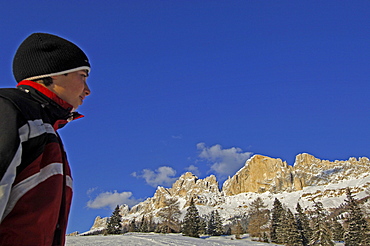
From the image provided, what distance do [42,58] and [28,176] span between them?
694mm

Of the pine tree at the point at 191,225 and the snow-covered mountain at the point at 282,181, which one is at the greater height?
the snow-covered mountain at the point at 282,181

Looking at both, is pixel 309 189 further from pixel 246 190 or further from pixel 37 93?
pixel 37 93

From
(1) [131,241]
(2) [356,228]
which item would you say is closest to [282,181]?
(2) [356,228]

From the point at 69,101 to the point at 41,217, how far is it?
0.71 m

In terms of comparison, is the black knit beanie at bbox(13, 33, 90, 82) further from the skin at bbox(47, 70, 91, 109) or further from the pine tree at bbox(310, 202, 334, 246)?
the pine tree at bbox(310, 202, 334, 246)

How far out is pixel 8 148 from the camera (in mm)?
1135

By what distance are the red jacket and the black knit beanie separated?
6.8 inches

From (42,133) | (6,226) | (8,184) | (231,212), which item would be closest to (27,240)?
(6,226)

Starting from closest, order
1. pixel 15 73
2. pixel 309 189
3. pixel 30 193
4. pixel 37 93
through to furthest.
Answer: pixel 30 193 < pixel 37 93 < pixel 15 73 < pixel 309 189

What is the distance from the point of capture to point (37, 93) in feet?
4.96

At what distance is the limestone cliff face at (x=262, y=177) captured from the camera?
580ft

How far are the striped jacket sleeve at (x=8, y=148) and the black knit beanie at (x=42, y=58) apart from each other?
428 millimetres

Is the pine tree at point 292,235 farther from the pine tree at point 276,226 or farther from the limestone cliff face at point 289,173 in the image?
the limestone cliff face at point 289,173

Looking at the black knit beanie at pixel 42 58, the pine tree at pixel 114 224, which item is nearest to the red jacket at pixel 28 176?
the black knit beanie at pixel 42 58
